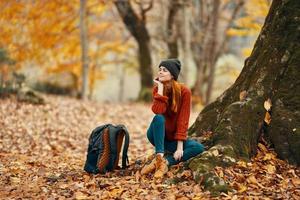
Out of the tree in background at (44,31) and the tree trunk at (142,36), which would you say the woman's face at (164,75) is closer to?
the tree in background at (44,31)

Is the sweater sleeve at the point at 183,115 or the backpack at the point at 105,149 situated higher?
the sweater sleeve at the point at 183,115

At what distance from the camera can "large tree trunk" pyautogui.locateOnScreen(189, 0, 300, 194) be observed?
17.8ft

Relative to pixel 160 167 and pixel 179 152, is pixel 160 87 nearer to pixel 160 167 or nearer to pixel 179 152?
pixel 179 152

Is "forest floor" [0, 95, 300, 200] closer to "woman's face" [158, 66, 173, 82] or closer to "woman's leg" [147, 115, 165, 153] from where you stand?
"woman's leg" [147, 115, 165, 153]

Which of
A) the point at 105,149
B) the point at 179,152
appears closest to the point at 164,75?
the point at 179,152

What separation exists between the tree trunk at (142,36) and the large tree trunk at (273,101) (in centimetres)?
1155

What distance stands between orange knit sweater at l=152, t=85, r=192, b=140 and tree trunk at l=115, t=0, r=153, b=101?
38.6 ft

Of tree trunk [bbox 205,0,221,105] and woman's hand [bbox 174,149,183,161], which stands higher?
tree trunk [bbox 205,0,221,105]

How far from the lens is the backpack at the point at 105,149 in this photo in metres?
5.95

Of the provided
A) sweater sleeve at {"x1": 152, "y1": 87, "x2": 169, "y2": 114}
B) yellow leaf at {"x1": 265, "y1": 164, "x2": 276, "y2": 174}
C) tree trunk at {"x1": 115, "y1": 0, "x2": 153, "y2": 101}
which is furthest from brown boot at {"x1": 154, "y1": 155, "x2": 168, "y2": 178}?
tree trunk at {"x1": 115, "y1": 0, "x2": 153, "y2": 101}

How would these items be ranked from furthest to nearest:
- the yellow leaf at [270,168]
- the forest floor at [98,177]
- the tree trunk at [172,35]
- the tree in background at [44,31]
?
the tree trunk at [172,35] → the tree in background at [44,31] → the yellow leaf at [270,168] → the forest floor at [98,177]

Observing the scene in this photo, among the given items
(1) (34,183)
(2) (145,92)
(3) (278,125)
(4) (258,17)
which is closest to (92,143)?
(1) (34,183)

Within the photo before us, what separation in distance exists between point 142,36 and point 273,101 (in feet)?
42.0

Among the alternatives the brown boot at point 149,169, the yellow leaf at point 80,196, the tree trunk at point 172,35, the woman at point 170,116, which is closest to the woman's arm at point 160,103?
the woman at point 170,116
